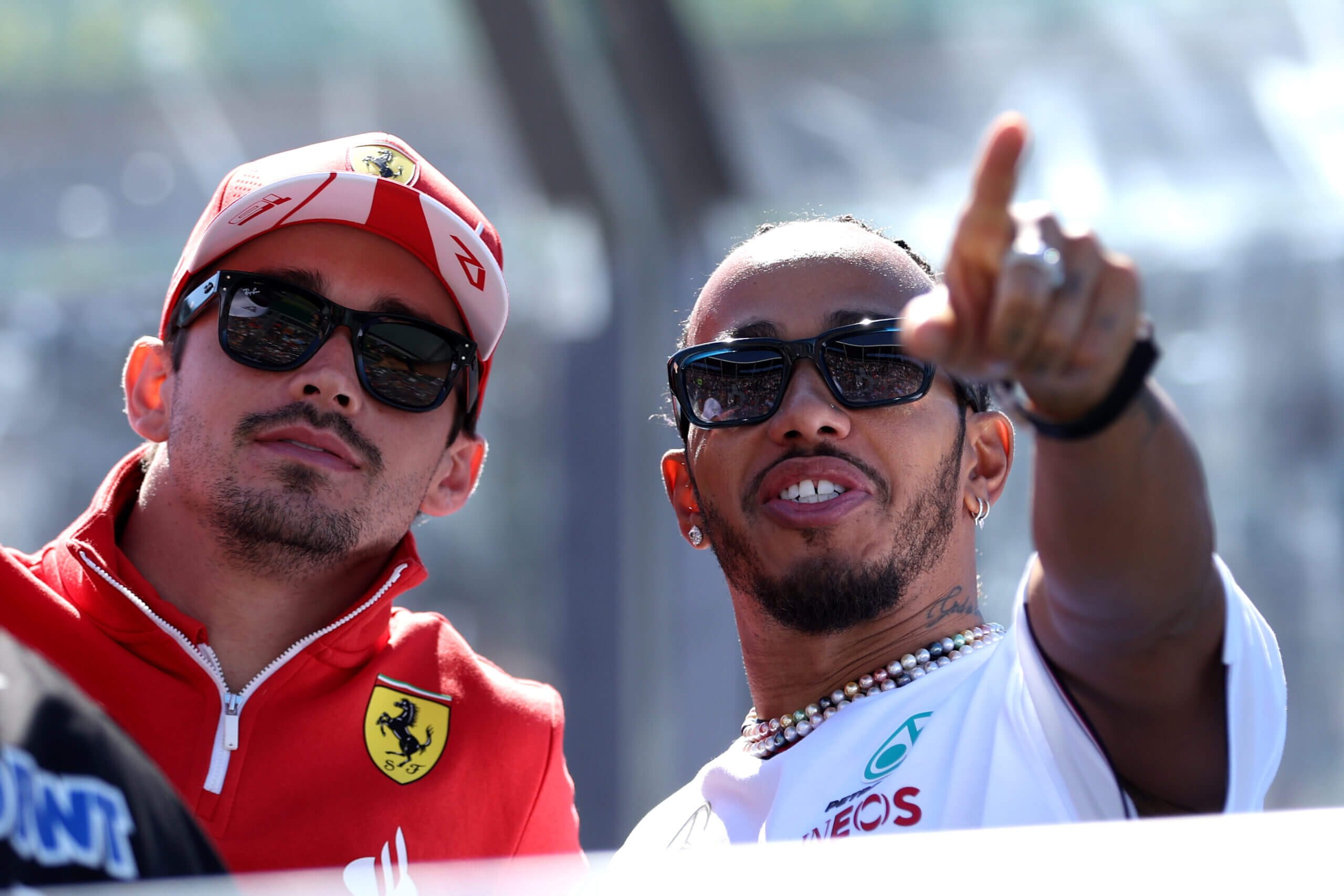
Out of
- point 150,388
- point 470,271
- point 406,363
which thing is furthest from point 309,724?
point 470,271

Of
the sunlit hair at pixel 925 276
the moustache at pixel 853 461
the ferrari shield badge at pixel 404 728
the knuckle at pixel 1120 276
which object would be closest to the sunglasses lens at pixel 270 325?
the ferrari shield badge at pixel 404 728

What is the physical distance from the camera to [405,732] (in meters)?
2.26

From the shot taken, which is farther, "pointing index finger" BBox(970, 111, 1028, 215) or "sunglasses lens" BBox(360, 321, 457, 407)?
"sunglasses lens" BBox(360, 321, 457, 407)

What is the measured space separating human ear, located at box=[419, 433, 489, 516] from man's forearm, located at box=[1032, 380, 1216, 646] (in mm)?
1583

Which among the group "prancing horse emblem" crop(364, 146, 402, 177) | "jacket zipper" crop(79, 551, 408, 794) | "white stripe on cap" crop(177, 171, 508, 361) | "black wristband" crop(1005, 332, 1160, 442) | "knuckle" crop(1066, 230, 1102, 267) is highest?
"prancing horse emblem" crop(364, 146, 402, 177)

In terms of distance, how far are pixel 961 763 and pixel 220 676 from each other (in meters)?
1.24

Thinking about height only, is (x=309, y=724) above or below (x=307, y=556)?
below

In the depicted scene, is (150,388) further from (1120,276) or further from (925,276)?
(1120,276)

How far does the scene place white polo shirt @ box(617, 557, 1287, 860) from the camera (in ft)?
4.34

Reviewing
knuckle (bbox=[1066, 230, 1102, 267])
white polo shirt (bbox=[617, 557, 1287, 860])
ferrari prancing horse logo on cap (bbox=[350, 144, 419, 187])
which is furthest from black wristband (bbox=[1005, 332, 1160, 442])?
ferrari prancing horse logo on cap (bbox=[350, 144, 419, 187])

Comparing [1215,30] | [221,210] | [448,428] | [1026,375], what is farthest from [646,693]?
[1026,375]

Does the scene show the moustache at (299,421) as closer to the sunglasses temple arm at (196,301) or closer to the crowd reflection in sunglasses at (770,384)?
the sunglasses temple arm at (196,301)

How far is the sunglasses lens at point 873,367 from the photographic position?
2168 millimetres

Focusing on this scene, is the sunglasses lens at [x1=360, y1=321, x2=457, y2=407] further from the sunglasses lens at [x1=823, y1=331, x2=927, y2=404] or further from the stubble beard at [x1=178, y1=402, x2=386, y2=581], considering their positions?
the sunglasses lens at [x1=823, y1=331, x2=927, y2=404]
